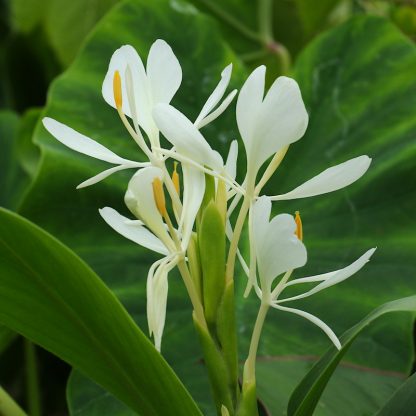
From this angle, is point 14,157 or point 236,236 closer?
point 236,236

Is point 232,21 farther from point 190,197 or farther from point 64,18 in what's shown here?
point 190,197

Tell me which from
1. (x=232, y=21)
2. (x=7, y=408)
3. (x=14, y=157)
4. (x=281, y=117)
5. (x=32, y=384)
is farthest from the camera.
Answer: (x=232, y=21)

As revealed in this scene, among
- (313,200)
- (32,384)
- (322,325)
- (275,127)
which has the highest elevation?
(275,127)

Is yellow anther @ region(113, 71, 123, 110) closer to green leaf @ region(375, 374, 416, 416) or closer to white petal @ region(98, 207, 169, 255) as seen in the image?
white petal @ region(98, 207, 169, 255)

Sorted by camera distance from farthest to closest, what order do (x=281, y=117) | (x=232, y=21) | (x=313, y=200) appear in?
(x=232, y=21), (x=313, y=200), (x=281, y=117)

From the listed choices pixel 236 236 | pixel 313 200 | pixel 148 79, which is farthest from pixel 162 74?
pixel 313 200

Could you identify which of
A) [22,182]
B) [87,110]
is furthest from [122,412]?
[22,182]

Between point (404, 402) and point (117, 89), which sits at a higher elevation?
point (117, 89)
